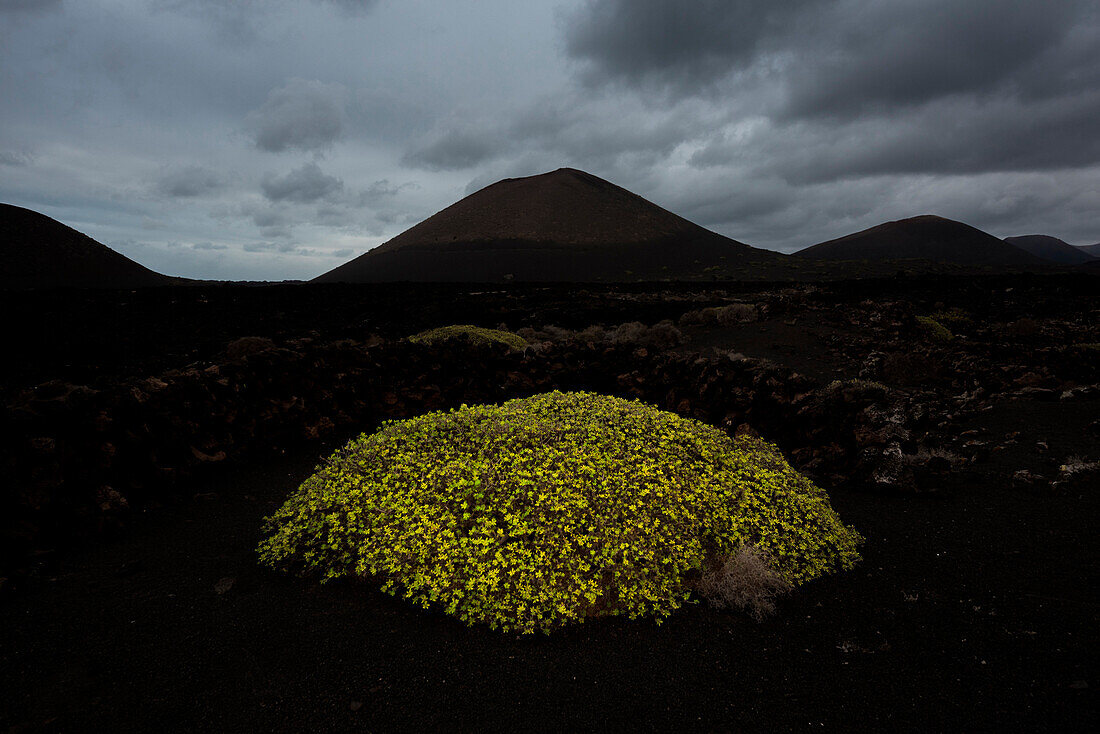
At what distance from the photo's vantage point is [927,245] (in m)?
134

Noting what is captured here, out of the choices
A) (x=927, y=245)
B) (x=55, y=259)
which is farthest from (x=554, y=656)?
(x=927, y=245)

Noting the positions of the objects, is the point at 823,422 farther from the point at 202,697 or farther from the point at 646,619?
the point at 202,697

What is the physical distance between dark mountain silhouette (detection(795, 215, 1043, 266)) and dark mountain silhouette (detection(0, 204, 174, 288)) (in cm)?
14330

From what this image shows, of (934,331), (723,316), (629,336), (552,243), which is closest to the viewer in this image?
(934,331)

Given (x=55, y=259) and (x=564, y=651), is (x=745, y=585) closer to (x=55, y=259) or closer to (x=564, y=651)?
(x=564, y=651)

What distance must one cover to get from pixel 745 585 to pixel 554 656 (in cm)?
A: 204

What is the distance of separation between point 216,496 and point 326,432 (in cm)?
218

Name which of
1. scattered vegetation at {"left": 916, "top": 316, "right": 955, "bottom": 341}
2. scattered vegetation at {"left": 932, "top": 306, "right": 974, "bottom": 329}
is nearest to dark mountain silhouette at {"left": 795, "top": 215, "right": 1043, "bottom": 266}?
scattered vegetation at {"left": 932, "top": 306, "right": 974, "bottom": 329}

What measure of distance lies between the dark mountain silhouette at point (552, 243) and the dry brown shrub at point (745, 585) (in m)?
83.5

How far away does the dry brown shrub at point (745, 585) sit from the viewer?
15.0 feet

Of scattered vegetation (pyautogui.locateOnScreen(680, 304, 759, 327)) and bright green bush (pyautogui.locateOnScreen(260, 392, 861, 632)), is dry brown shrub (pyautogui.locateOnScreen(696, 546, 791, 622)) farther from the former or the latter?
scattered vegetation (pyautogui.locateOnScreen(680, 304, 759, 327))

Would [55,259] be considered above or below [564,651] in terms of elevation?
above

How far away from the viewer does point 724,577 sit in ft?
15.6

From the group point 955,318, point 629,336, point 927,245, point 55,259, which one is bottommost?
point 629,336
